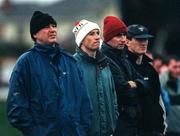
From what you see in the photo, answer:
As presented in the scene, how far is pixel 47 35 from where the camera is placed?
8.68 m

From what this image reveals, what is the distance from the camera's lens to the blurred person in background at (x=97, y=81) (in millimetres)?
9102

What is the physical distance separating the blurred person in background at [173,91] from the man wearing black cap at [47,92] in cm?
434

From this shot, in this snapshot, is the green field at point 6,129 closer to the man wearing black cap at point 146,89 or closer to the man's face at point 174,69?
the man's face at point 174,69

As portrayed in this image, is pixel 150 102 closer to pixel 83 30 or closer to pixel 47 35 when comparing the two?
pixel 83 30

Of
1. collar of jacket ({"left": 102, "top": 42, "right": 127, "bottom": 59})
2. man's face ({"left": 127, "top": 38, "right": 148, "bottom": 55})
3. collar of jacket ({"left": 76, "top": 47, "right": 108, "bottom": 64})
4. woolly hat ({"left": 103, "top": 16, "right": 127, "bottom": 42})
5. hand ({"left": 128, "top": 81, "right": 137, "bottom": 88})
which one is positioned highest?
woolly hat ({"left": 103, "top": 16, "right": 127, "bottom": 42})

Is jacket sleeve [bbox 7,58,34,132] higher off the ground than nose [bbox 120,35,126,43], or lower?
lower

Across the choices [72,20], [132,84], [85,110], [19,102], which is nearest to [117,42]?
[132,84]

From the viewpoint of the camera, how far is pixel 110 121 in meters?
9.16

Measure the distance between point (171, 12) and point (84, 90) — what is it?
17.7 meters

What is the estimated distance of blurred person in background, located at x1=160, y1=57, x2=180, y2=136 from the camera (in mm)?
12969

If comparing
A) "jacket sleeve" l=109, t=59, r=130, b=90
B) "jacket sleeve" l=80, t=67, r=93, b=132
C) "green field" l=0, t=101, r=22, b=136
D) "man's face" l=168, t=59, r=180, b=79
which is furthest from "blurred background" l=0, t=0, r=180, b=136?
"jacket sleeve" l=80, t=67, r=93, b=132

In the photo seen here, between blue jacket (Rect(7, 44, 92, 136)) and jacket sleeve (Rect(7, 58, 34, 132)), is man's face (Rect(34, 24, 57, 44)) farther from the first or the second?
jacket sleeve (Rect(7, 58, 34, 132))

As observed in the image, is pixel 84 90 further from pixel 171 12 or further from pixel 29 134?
pixel 171 12

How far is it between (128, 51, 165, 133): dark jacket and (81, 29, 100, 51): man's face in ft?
3.55
